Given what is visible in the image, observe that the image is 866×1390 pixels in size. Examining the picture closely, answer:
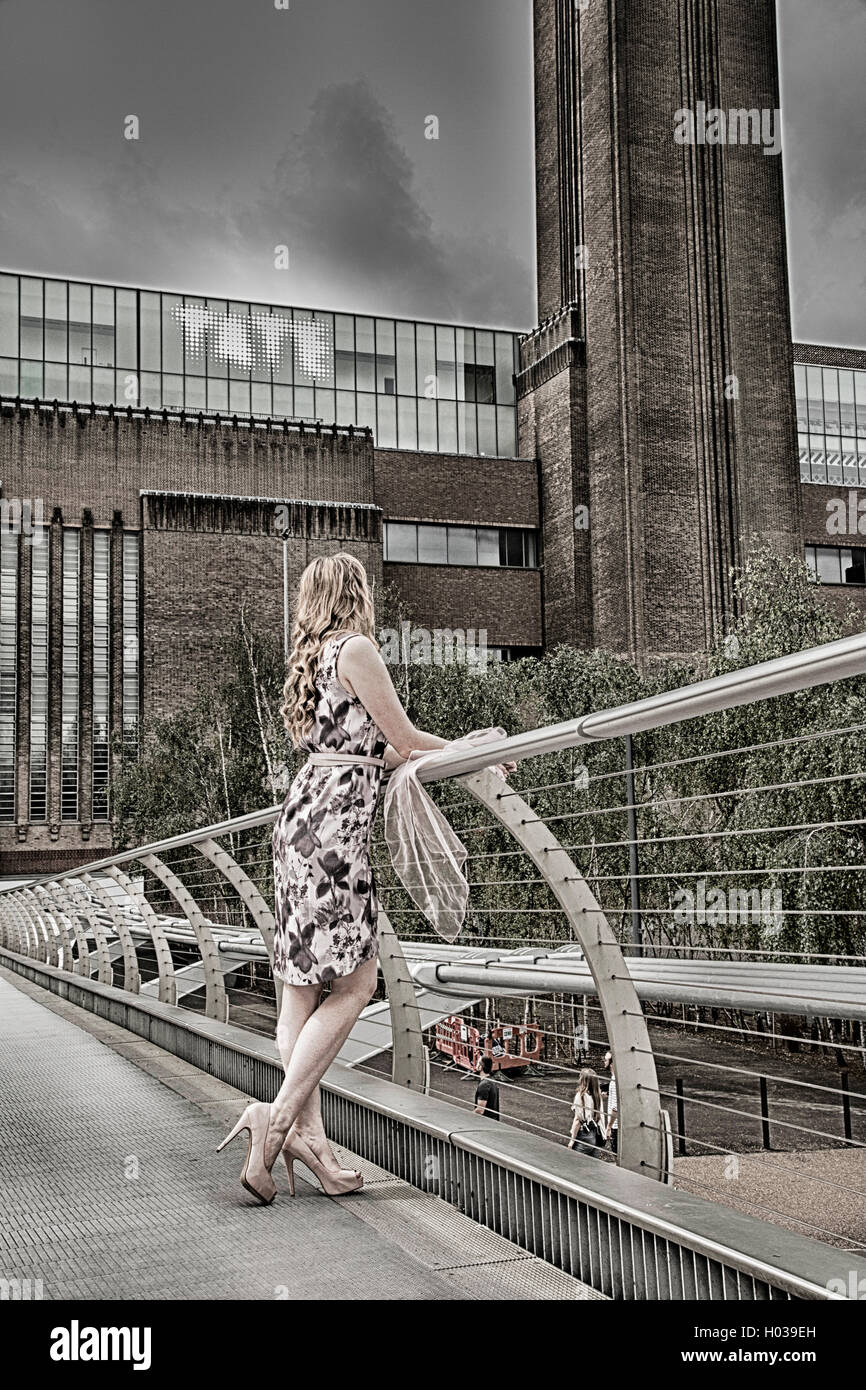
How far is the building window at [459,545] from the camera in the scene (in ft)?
175

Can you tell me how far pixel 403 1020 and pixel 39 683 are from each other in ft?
147

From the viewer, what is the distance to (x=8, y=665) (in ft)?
156

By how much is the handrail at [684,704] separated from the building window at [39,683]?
44756 millimetres

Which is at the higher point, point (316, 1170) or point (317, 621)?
point (317, 621)

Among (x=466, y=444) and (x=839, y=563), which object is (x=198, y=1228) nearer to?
(x=466, y=444)

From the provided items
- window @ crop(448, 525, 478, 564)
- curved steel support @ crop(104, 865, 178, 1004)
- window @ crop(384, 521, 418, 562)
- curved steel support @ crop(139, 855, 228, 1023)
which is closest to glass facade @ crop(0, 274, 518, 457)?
window @ crop(448, 525, 478, 564)

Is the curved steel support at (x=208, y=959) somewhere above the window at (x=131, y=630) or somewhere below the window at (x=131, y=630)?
below

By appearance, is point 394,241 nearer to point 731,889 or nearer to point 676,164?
point 676,164

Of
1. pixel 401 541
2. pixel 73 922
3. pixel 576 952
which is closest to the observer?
pixel 576 952

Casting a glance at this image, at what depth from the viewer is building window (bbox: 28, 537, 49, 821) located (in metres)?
46.7

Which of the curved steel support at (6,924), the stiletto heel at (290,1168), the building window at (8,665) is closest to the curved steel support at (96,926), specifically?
the stiletto heel at (290,1168)

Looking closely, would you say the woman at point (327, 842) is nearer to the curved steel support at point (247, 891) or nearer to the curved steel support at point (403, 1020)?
the curved steel support at point (403, 1020)

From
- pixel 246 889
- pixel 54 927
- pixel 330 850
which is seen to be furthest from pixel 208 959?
pixel 54 927
